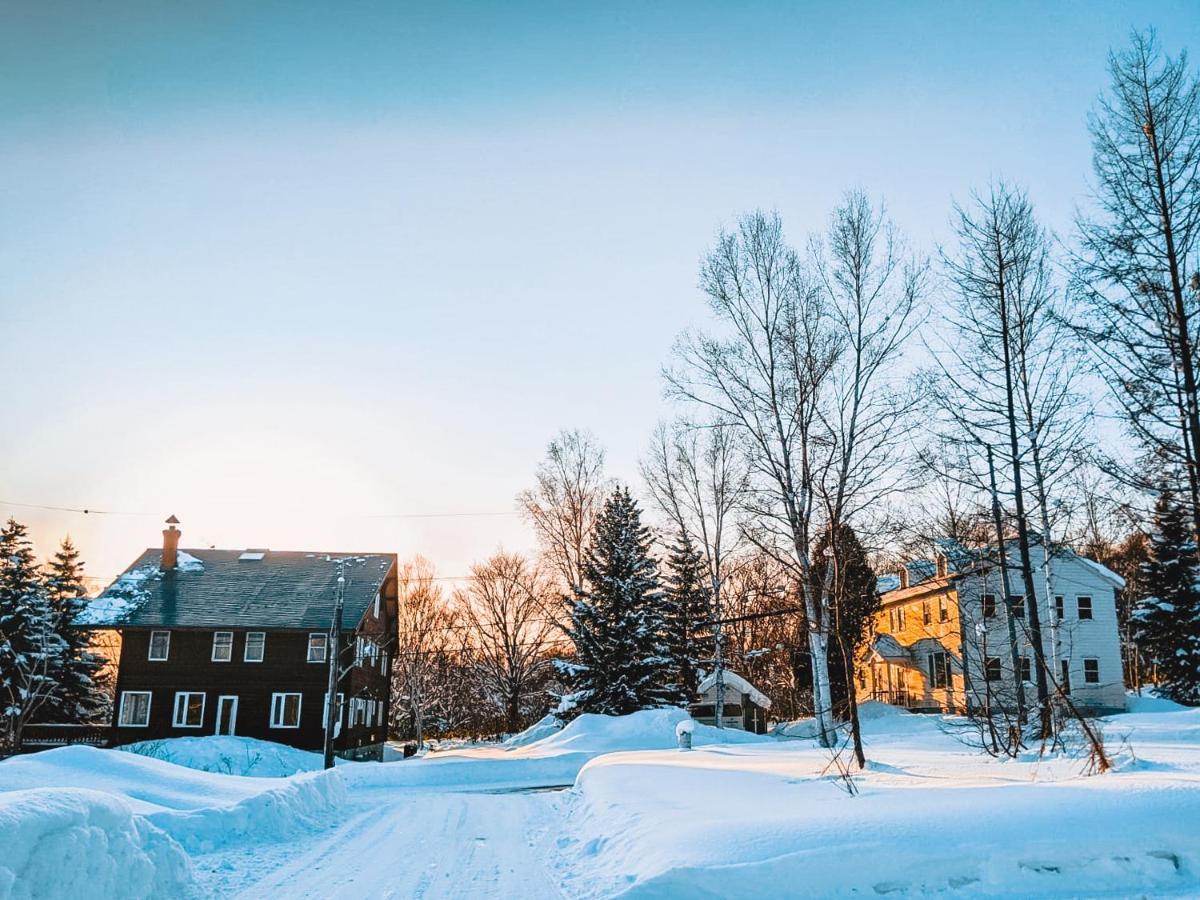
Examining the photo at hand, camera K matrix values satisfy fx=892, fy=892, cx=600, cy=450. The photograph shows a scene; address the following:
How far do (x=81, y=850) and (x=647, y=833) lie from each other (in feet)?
16.8

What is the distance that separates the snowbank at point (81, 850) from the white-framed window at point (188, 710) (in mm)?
29940

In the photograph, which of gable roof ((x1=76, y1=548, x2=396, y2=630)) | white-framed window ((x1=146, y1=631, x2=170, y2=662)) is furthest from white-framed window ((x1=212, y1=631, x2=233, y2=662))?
white-framed window ((x1=146, y1=631, x2=170, y2=662))

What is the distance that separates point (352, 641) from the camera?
118ft

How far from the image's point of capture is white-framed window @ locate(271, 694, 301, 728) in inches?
1382

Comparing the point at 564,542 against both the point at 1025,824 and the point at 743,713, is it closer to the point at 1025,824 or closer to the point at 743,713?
the point at 743,713

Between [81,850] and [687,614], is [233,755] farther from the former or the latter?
[81,850]

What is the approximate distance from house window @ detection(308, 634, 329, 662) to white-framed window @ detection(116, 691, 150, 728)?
650cm

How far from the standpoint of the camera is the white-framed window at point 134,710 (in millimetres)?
35000

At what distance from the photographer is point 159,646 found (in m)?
35.8

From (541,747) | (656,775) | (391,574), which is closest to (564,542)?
(391,574)

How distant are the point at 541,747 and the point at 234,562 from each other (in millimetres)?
17629

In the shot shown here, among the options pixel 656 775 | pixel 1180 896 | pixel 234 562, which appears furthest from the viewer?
pixel 234 562

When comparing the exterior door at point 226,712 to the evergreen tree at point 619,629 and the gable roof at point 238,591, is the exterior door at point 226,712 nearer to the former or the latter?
the gable roof at point 238,591

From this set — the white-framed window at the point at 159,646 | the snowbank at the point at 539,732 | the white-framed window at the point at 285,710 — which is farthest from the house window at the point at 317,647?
the snowbank at the point at 539,732
